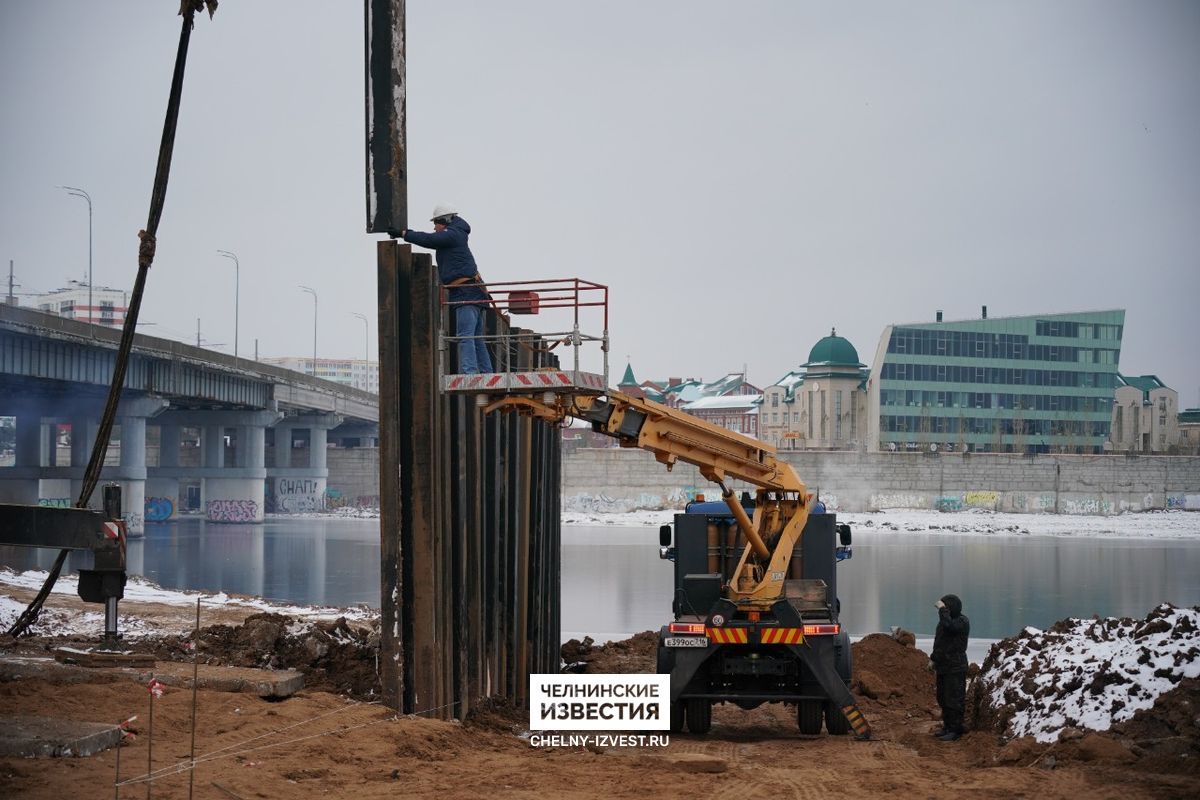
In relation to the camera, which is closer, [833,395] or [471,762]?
[471,762]

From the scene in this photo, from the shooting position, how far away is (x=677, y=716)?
14836mm

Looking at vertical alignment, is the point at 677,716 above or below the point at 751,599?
below

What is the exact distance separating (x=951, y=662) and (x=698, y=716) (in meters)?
2.92

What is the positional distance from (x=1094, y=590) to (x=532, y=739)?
31023mm

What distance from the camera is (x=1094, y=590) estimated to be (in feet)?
132

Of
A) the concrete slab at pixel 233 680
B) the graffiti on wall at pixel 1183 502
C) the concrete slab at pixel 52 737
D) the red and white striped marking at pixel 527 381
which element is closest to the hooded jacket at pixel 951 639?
the red and white striped marking at pixel 527 381

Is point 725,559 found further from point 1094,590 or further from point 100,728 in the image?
point 1094,590

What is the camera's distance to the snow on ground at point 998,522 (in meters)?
76.2

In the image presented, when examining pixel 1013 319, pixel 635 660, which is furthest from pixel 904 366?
pixel 635 660

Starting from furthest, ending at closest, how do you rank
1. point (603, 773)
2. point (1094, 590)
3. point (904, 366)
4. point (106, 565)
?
point (904, 366) < point (1094, 590) < point (106, 565) < point (603, 773)

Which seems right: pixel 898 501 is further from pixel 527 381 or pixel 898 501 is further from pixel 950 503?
pixel 527 381

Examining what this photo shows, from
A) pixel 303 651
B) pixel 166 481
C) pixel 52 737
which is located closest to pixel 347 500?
pixel 166 481

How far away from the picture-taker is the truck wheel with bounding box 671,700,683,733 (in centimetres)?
1464

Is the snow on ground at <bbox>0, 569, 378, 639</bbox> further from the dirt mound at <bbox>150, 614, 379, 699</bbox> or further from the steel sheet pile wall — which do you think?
the steel sheet pile wall
